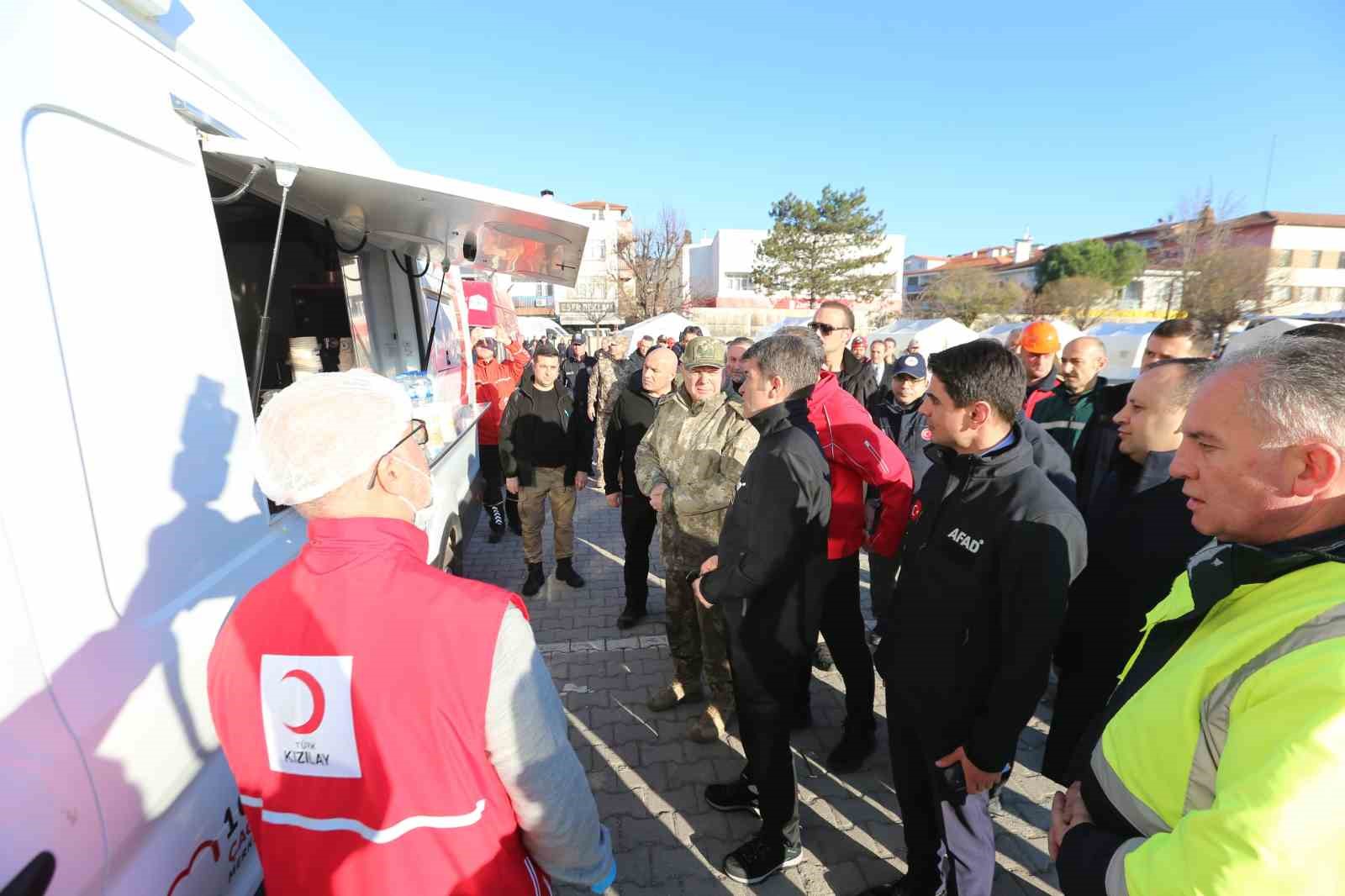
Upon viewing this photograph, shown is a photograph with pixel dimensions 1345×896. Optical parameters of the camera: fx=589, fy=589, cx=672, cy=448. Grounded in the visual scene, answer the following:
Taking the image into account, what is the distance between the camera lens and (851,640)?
2957mm

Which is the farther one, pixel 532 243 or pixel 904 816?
pixel 532 243

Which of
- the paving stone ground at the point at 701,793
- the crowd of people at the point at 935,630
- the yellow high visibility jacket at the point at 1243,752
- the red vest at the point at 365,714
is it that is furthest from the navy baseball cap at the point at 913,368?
the red vest at the point at 365,714

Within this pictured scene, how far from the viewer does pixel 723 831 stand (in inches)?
102

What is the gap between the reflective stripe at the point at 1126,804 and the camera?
0.95 metres

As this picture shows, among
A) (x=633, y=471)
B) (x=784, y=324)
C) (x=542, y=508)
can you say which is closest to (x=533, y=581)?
(x=542, y=508)

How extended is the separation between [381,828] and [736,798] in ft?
6.73

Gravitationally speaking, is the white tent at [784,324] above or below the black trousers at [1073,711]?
above

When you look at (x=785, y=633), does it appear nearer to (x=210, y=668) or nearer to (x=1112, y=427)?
(x=210, y=668)

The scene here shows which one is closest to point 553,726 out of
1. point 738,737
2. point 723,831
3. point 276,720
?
point 276,720

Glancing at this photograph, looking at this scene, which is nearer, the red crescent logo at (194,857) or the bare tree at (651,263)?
the red crescent logo at (194,857)

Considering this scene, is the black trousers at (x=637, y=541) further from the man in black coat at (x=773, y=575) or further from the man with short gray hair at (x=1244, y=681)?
the man with short gray hair at (x=1244, y=681)

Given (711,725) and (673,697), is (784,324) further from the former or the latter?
(711,725)

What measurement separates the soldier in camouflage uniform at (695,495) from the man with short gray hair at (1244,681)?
1.95 metres

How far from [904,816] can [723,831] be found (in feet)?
2.76
